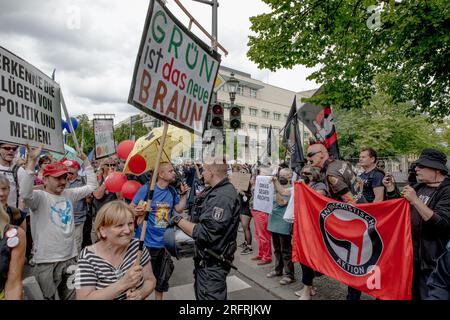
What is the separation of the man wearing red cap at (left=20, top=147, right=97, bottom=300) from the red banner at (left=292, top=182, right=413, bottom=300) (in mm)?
2891

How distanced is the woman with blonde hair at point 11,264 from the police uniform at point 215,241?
Answer: 130cm

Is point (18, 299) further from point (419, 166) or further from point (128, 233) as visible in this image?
point (419, 166)

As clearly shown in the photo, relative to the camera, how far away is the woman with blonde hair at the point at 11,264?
2.08 m

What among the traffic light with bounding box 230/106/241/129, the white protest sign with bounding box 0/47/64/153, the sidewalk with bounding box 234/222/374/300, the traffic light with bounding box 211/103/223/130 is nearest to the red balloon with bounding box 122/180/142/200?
the white protest sign with bounding box 0/47/64/153

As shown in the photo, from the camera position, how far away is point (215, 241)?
2.80 m

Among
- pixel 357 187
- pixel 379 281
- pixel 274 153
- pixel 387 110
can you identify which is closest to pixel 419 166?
pixel 357 187

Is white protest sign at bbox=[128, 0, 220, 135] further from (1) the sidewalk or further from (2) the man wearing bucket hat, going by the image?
(1) the sidewalk

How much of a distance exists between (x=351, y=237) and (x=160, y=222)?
2314 millimetres

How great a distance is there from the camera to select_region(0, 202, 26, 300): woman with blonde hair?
2082mm

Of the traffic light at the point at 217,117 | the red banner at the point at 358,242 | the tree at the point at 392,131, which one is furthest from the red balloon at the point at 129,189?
the tree at the point at 392,131

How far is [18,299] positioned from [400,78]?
12627mm

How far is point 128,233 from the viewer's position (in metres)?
2.21

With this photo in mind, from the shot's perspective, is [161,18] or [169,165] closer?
[161,18]

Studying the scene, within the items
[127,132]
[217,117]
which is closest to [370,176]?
[217,117]
